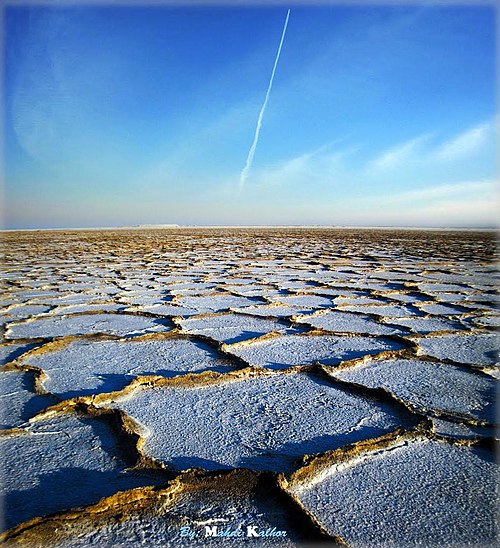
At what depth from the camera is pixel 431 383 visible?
1.50 meters

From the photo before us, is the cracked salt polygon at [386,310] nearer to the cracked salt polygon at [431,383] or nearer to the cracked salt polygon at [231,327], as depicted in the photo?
the cracked salt polygon at [231,327]

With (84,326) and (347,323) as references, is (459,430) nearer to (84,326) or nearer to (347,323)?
(347,323)

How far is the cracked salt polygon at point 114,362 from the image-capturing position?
1505mm

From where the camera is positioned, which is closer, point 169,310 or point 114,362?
point 114,362

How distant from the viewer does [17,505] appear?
844 millimetres

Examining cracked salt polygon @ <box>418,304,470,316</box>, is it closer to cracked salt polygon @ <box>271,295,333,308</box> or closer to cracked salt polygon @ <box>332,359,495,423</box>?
cracked salt polygon @ <box>271,295,333,308</box>

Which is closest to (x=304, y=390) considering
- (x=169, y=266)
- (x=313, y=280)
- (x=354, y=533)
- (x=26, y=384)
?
(x=354, y=533)

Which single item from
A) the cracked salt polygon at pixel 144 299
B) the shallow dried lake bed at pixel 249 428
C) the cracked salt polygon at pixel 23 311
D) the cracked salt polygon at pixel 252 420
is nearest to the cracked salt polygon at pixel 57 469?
the shallow dried lake bed at pixel 249 428

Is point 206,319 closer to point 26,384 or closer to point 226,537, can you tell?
point 26,384

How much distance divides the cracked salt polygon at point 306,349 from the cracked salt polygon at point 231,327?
0.55 ft

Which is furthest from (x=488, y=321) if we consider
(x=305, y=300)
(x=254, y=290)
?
(x=254, y=290)

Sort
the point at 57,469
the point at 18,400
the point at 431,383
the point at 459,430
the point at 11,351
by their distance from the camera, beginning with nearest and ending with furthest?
1. the point at 57,469
2. the point at 459,430
3. the point at 18,400
4. the point at 431,383
5. the point at 11,351

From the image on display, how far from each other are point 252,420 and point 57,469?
0.54 metres

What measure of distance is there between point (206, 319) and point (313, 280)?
1980 millimetres
